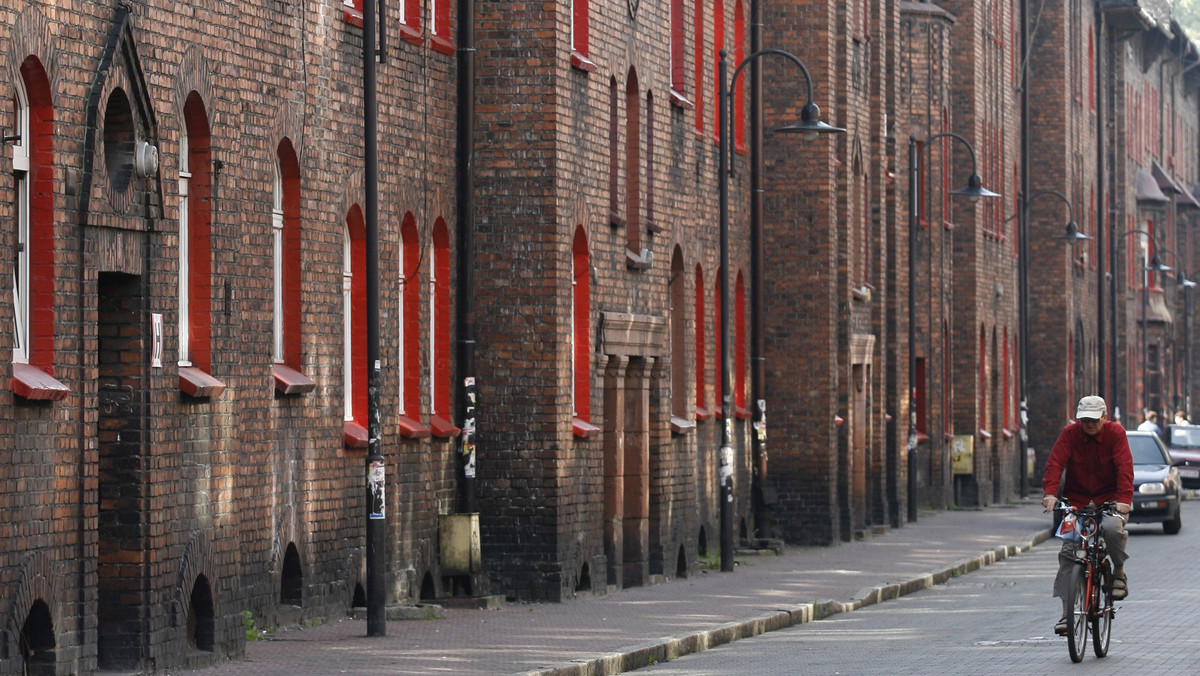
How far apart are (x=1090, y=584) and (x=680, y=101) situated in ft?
42.3

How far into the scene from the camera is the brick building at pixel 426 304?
14.6 m

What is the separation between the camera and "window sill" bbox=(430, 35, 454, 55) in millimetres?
22312

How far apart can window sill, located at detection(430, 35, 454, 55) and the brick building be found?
0.05 meters

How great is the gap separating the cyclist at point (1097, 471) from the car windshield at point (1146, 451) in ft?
74.6

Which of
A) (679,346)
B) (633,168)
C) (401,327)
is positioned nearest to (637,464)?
(633,168)

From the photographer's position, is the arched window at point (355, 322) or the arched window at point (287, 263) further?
the arched window at point (355, 322)

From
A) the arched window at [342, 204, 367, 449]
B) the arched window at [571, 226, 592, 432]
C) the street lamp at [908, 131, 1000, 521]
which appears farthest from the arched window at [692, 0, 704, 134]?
the arched window at [342, 204, 367, 449]

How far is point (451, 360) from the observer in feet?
75.3

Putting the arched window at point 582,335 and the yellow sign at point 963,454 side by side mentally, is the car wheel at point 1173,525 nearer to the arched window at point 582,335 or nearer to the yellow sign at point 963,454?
the yellow sign at point 963,454

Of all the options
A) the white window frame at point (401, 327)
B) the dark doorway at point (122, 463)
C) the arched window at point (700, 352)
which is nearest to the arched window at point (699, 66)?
the arched window at point (700, 352)

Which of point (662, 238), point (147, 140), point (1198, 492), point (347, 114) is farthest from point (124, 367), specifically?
point (1198, 492)

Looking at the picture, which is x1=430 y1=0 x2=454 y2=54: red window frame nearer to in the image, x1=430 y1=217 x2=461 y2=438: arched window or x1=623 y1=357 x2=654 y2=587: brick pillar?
x1=430 y1=217 x2=461 y2=438: arched window

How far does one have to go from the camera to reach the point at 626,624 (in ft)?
66.6

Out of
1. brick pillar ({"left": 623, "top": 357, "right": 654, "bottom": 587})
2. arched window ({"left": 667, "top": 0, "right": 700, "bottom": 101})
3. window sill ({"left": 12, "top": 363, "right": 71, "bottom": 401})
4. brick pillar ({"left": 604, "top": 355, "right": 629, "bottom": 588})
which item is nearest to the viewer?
window sill ({"left": 12, "top": 363, "right": 71, "bottom": 401})
